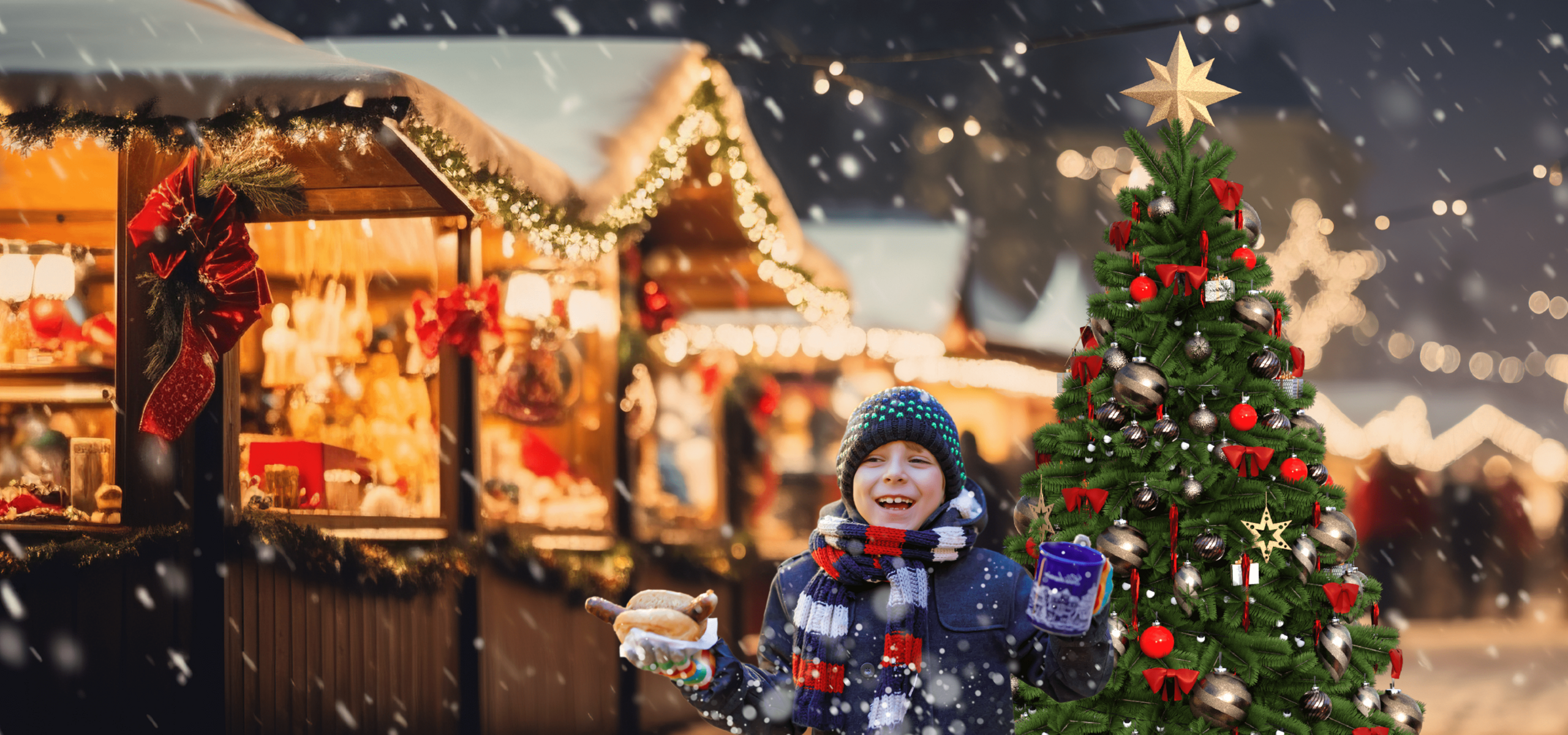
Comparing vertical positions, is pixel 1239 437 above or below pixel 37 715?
above

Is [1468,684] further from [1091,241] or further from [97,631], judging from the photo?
[1091,241]

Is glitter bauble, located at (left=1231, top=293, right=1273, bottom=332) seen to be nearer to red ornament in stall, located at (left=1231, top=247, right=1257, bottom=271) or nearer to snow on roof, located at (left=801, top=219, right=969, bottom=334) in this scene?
red ornament in stall, located at (left=1231, top=247, right=1257, bottom=271)

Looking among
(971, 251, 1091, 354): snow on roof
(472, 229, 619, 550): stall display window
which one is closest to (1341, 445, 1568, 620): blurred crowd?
(971, 251, 1091, 354): snow on roof

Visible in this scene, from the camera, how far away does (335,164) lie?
596cm

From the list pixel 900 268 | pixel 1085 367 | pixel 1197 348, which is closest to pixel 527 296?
pixel 1085 367

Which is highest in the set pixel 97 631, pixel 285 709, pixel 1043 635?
pixel 1043 635

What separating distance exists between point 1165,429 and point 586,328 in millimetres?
4217

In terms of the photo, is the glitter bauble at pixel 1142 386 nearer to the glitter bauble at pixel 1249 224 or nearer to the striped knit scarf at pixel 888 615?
the glitter bauble at pixel 1249 224

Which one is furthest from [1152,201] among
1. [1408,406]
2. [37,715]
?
[1408,406]

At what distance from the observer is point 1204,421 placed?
3656mm

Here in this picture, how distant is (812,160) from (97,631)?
23.6 meters

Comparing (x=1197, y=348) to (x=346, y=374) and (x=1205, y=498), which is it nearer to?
(x=1205, y=498)

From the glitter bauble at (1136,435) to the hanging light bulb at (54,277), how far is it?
5.44m

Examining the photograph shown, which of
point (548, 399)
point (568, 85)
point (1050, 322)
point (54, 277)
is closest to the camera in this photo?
point (54, 277)
